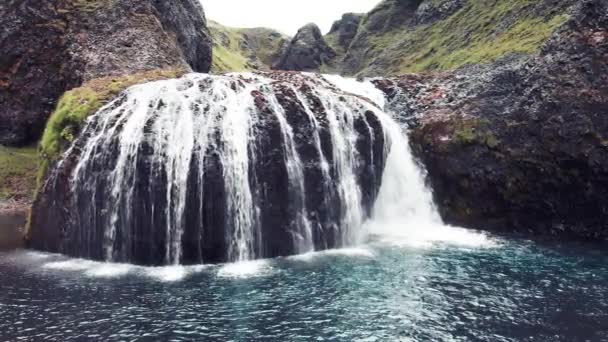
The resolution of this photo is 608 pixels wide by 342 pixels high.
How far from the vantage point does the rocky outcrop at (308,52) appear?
131 m

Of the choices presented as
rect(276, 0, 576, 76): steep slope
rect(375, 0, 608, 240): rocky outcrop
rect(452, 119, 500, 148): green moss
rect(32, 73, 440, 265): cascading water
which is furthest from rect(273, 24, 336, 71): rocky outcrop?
rect(32, 73, 440, 265): cascading water

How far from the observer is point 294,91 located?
35.7 meters

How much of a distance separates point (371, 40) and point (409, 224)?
272ft

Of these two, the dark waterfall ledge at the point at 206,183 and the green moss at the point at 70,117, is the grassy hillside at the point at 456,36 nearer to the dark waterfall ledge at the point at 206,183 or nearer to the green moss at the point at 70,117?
the dark waterfall ledge at the point at 206,183

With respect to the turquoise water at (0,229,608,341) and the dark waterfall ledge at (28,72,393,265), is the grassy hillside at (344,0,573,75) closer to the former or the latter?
the dark waterfall ledge at (28,72,393,265)

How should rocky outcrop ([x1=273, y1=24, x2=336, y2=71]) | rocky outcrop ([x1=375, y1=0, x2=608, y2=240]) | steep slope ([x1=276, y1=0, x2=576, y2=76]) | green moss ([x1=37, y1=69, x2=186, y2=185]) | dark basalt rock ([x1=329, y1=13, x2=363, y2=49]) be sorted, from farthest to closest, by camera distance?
dark basalt rock ([x1=329, y1=13, x2=363, y2=49]) → rocky outcrop ([x1=273, y1=24, x2=336, y2=71]) → steep slope ([x1=276, y1=0, x2=576, y2=76]) → rocky outcrop ([x1=375, y1=0, x2=608, y2=240]) → green moss ([x1=37, y1=69, x2=186, y2=185])

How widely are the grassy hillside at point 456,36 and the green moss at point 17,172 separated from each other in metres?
46.6

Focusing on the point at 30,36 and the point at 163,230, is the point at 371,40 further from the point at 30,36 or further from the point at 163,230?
the point at 163,230

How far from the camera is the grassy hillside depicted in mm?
50156

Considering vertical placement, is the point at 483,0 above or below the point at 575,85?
above

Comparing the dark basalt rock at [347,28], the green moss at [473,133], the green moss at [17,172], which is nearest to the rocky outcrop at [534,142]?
the green moss at [473,133]

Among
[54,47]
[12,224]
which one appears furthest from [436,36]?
[12,224]

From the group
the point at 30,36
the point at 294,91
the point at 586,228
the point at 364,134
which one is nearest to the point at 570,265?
the point at 586,228

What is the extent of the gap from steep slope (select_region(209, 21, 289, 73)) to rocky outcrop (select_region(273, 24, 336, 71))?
923cm
